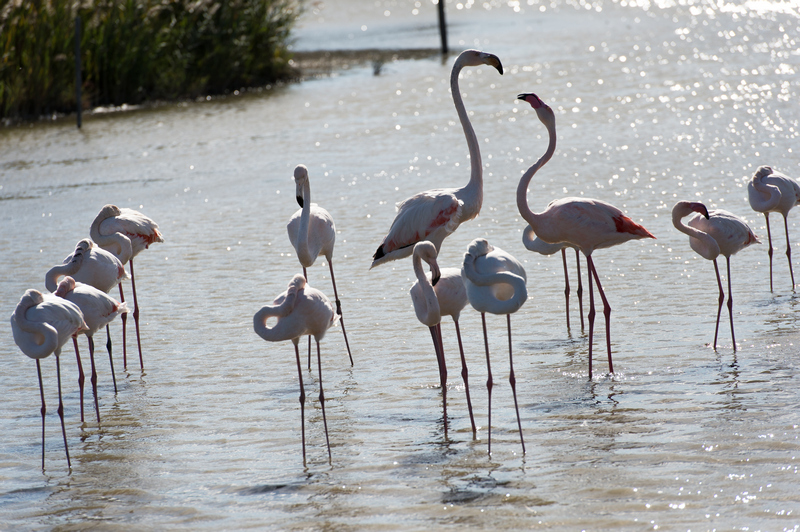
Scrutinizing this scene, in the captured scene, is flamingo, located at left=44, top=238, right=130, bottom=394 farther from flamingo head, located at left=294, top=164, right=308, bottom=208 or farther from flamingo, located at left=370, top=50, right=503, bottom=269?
flamingo, located at left=370, top=50, right=503, bottom=269

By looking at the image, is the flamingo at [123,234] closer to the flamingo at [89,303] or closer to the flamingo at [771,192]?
the flamingo at [89,303]

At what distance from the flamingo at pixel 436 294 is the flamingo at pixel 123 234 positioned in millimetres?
2247

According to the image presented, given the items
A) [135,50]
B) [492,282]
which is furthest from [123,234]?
[135,50]

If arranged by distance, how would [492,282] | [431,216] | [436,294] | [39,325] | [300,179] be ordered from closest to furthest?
[492,282] → [39,325] → [436,294] → [431,216] → [300,179]

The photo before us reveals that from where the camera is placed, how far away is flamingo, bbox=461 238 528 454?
4.54 metres

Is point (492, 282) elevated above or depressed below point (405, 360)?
above

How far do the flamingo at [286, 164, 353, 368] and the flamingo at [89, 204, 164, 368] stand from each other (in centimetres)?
100

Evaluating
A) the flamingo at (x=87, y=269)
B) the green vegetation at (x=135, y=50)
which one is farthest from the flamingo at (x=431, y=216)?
the green vegetation at (x=135, y=50)

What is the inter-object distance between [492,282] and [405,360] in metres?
1.67

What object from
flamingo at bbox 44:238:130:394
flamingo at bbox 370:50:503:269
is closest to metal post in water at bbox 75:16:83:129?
flamingo at bbox 44:238:130:394

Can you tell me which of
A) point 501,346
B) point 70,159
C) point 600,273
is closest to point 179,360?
point 501,346

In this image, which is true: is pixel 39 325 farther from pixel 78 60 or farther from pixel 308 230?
pixel 78 60

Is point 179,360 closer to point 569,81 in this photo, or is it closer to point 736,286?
point 736,286

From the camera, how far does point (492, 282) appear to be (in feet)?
15.0
